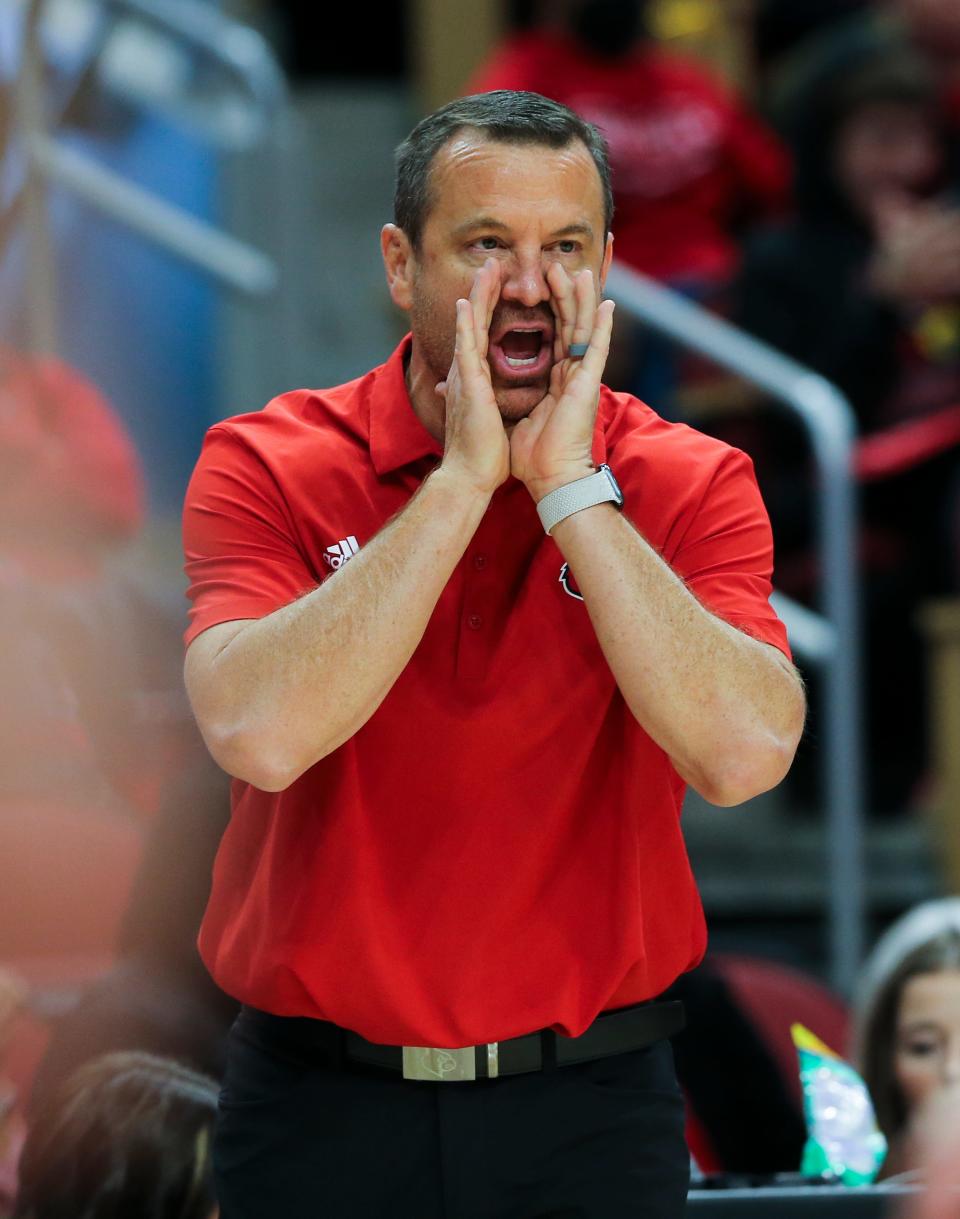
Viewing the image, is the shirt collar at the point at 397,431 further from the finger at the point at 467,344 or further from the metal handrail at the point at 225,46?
the metal handrail at the point at 225,46

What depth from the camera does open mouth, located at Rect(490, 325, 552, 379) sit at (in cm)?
200

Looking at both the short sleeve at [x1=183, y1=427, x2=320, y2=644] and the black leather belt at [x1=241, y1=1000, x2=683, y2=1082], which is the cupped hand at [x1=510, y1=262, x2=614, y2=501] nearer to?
the short sleeve at [x1=183, y1=427, x2=320, y2=644]

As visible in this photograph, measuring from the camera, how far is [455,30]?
655cm

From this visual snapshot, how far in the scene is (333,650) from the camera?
6.17 feet

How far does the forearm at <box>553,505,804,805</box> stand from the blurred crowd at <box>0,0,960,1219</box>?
1.32 feet

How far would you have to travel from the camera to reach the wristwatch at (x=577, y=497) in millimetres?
1933

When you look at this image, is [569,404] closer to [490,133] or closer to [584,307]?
[584,307]

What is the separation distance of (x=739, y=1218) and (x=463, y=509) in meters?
1.13

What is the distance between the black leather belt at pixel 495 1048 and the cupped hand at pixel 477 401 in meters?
0.56

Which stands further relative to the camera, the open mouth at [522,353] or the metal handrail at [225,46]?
the metal handrail at [225,46]

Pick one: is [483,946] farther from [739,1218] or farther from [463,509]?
[739,1218]

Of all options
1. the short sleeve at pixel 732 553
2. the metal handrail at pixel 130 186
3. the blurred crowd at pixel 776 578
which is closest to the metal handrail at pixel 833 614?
the blurred crowd at pixel 776 578

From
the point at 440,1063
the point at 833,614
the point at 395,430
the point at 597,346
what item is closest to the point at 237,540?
the point at 395,430

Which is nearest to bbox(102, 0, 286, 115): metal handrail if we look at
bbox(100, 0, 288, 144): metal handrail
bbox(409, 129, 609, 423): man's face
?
bbox(100, 0, 288, 144): metal handrail
